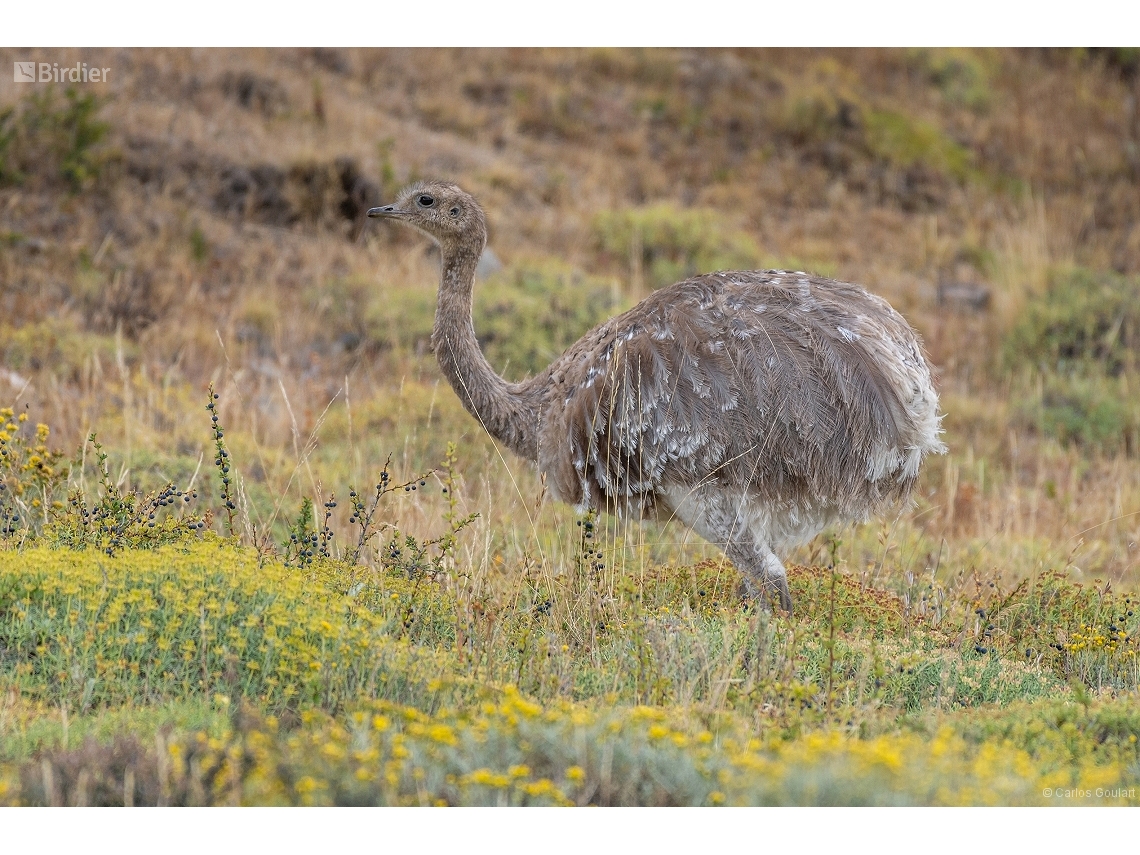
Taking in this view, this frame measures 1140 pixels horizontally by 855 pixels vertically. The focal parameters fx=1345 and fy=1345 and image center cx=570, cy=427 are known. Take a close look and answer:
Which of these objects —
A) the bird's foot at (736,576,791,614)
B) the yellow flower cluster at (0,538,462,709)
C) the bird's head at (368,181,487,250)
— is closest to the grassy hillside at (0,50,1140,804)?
the yellow flower cluster at (0,538,462,709)

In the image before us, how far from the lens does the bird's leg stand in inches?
233

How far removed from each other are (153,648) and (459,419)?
4.95 metres

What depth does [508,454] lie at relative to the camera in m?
9.18

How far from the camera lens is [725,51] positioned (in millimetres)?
18844

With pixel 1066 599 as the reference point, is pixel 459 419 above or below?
above

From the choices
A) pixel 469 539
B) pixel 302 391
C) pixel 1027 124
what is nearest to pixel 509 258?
pixel 302 391

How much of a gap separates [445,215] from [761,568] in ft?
8.38

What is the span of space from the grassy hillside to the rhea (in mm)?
310

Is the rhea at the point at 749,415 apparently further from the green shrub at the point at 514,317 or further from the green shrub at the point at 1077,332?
the green shrub at the point at 1077,332

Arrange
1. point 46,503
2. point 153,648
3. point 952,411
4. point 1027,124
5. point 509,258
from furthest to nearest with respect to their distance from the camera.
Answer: point 1027,124 < point 509,258 < point 952,411 < point 46,503 < point 153,648

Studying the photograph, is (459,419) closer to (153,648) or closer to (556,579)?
(556,579)

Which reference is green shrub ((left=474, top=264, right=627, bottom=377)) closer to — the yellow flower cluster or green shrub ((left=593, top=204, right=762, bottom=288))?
green shrub ((left=593, top=204, right=762, bottom=288))

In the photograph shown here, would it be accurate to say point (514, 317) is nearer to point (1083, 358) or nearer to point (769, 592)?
point (1083, 358)

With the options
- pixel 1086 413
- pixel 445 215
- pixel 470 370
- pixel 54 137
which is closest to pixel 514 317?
pixel 445 215
